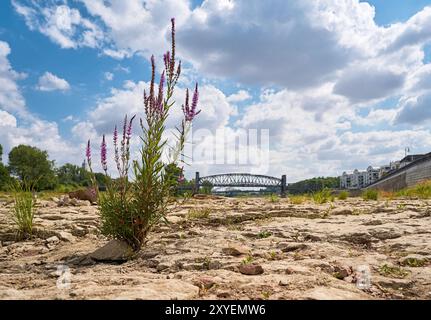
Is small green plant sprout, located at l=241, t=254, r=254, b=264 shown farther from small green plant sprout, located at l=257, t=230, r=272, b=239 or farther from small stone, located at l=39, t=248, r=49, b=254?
small stone, located at l=39, t=248, r=49, b=254

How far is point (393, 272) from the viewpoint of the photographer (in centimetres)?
287

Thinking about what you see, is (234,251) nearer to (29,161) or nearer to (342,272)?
(342,272)

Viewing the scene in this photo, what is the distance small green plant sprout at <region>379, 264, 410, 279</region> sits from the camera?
9.12 feet

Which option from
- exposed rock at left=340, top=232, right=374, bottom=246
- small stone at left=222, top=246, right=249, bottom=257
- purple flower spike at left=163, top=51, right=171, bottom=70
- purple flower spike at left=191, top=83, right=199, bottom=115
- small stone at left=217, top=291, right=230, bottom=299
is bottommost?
small stone at left=217, top=291, right=230, bottom=299

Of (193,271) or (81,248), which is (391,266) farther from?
(81,248)

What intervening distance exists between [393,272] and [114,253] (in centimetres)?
263

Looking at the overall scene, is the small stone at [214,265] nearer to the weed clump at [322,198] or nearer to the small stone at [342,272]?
the small stone at [342,272]

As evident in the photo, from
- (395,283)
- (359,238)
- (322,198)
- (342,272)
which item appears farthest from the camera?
(322,198)

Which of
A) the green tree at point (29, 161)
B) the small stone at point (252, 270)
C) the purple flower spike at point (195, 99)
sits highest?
the green tree at point (29, 161)

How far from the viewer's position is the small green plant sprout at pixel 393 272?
9.12 ft

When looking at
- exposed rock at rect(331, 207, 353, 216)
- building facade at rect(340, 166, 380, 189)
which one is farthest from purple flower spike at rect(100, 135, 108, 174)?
building facade at rect(340, 166, 380, 189)

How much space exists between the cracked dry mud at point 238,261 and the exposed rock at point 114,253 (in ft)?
0.48

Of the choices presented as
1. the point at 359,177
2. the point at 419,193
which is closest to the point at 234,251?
the point at 419,193

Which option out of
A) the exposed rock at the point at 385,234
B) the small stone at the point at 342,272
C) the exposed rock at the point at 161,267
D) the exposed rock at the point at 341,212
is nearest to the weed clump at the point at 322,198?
the exposed rock at the point at 341,212
